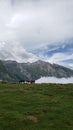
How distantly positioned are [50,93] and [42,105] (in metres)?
16.6

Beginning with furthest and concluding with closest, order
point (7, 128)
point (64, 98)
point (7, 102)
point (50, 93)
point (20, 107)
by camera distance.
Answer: point (50, 93) → point (64, 98) → point (7, 102) → point (20, 107) → point (7, 128)

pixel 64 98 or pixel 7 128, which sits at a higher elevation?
pixel 64 98

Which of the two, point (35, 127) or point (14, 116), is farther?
point (14, 116)

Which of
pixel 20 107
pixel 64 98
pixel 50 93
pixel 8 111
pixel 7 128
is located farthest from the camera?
pixel 50 93

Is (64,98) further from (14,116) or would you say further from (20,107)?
(14,116)

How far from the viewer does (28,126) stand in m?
39.3

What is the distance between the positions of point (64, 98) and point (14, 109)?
16164 millimetres

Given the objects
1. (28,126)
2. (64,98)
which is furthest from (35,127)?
(64,98)

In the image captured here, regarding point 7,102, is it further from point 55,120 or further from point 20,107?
point 55,120

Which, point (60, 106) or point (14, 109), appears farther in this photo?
point (60, 106)

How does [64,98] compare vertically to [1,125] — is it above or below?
above

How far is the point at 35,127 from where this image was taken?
3909 cm

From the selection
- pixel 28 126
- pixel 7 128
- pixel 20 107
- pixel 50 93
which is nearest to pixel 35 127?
pixel 28 126

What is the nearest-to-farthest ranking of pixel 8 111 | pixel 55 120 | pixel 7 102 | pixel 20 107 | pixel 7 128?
pixel 7 128 < pixel 55 120 < pixel 8 111 < pixel 20 107 < pixel 7 102
